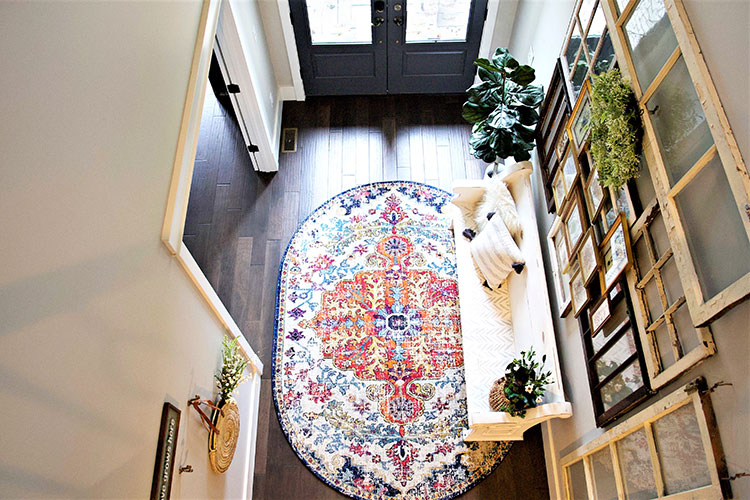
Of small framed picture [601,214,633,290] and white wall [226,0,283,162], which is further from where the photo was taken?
white wall [226,0,283,162]

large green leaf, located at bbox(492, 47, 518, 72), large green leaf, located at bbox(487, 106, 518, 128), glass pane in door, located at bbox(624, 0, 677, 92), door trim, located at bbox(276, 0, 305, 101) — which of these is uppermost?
door trim, located at bbox(276, 0, 305, 101)

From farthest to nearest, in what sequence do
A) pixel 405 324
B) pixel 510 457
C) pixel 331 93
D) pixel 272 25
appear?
pixel 331 93 → pixel 272 25 → pixel 405 324 → pixel 510 457

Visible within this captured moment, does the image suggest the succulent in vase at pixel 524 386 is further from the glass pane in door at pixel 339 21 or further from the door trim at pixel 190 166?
the glass pane in door at pixel 339 21

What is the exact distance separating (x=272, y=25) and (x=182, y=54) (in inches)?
93.0

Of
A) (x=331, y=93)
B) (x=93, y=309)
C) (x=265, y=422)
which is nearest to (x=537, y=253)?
(x=265, y=422)

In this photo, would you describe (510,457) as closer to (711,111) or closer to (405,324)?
(405,324)

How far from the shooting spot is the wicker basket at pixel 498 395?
320cm

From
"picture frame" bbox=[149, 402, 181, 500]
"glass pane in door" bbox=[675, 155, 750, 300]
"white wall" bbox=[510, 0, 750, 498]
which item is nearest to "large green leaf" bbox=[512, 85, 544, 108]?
"white wall" bbox=[510, 0, 750, 498]

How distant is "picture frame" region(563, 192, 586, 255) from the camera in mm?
2860

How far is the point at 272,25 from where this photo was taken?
4.69m

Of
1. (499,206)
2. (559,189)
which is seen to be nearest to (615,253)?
(559,189)

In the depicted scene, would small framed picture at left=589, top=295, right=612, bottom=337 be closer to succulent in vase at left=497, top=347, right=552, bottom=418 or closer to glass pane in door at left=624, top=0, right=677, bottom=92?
succulent in vase at left=497, top=347, right=552, bottom=418

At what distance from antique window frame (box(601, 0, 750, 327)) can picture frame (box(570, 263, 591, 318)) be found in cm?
91

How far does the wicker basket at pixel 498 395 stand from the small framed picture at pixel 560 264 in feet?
1.83
